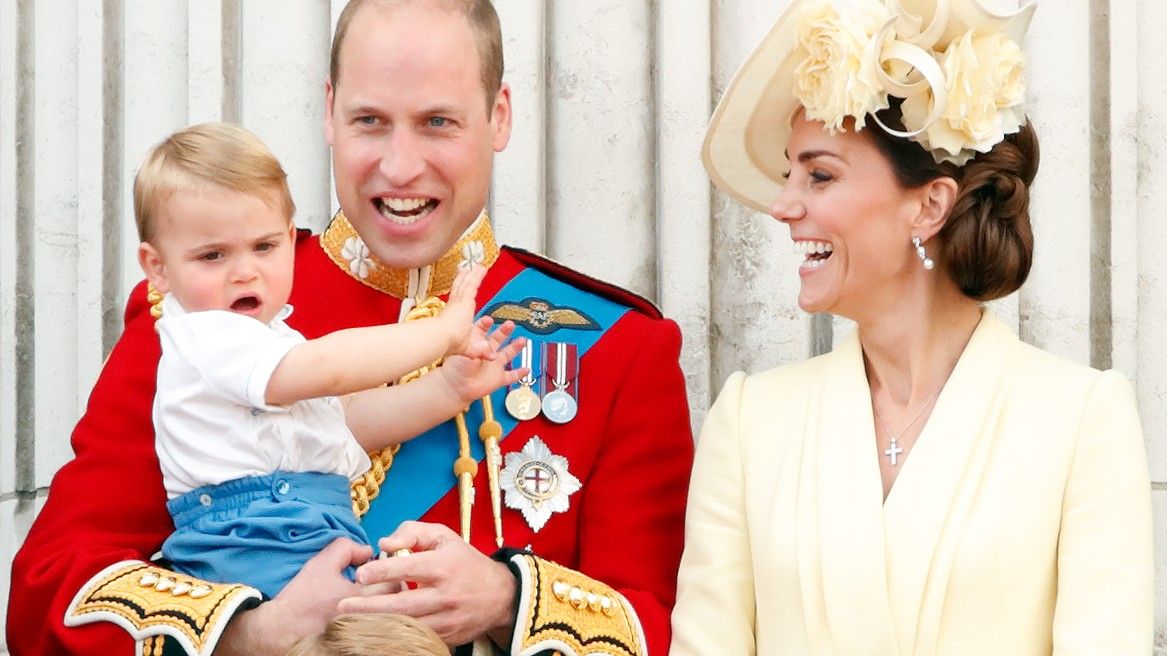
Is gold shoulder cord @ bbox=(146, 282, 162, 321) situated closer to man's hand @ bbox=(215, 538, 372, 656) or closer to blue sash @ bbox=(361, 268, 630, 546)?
blue sash @ bbox=(361, 268, 630, 546)

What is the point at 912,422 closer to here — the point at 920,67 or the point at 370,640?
the point at 920,67

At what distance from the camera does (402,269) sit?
328 centimetres

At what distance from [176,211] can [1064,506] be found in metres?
1.39

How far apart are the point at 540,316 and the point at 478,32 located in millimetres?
492

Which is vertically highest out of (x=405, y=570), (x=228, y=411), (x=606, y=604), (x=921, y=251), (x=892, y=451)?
(x=921, y=251)

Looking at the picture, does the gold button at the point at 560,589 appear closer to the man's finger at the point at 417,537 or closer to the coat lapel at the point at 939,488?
the man's finger at the point at 417,537

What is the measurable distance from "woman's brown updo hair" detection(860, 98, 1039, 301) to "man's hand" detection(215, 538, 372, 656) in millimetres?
1041

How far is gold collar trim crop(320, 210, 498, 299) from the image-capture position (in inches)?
130

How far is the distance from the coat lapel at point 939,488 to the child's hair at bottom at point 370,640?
776mm

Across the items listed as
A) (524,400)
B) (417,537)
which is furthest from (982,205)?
(417,537)

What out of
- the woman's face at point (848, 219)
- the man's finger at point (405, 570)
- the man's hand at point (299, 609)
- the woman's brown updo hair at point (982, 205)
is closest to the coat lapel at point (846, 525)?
the woman's face at point (848, 219)

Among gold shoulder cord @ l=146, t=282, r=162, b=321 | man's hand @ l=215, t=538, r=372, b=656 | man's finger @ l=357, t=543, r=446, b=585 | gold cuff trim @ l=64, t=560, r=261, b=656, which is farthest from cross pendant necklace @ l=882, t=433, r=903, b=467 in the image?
gold shoulder cord @ l=146, t=282, r=162, b=321

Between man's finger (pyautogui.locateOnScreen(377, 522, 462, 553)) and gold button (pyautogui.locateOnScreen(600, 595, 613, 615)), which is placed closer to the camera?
man's finger (pyautogui.locateOnScreen(377, 522, 462, 553))

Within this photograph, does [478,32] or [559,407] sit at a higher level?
[478,32]
